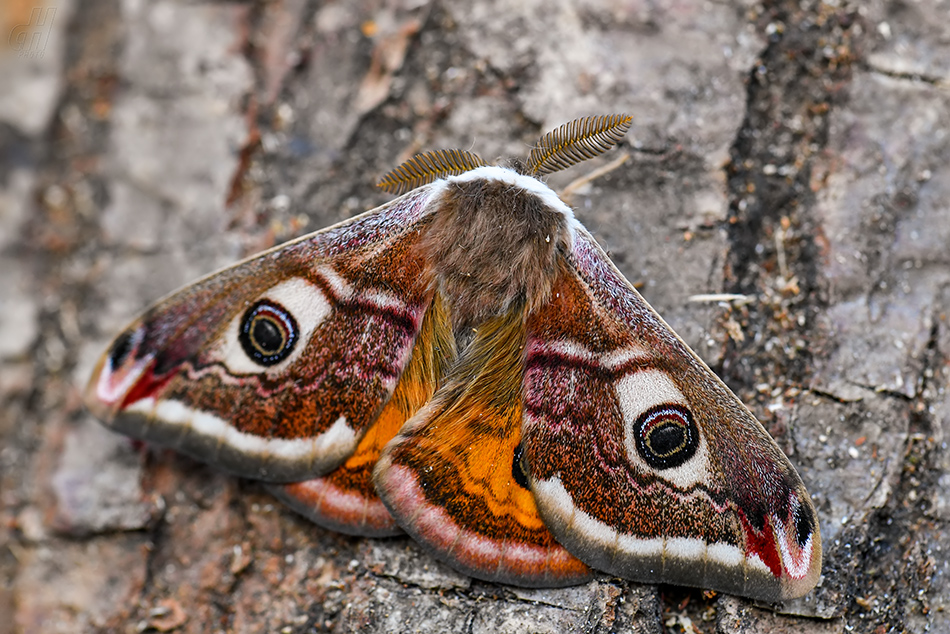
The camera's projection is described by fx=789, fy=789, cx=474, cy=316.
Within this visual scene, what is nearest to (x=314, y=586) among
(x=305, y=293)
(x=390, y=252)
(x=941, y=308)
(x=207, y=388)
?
(x=207, y=388)

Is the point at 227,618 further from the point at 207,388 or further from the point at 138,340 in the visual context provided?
the point at 138,340

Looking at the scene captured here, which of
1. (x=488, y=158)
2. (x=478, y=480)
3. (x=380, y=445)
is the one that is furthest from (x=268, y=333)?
(x=488, y=158)

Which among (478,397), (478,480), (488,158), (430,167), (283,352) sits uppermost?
(430,167)

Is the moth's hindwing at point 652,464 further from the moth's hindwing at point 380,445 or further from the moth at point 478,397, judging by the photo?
the moth's hindwing at point 380,445

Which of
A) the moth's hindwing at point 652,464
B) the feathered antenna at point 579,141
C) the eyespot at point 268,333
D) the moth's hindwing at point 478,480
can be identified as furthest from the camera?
the eyespot at point 268,333

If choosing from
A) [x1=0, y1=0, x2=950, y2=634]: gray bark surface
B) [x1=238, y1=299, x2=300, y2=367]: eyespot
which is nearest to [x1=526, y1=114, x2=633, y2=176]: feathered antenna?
[x1=0, y1=0, x2=950, y2=634]: gray bark surface

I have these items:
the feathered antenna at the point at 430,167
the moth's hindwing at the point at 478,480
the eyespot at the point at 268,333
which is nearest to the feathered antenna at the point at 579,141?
the feathered antenna at the point at 430,167

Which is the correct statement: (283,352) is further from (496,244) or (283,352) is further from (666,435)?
(666,435)
